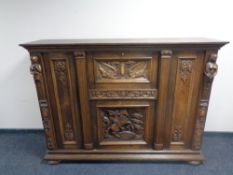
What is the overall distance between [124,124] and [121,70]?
1.57ft

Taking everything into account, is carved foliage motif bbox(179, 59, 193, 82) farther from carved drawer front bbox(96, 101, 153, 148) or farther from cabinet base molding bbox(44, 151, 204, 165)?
cabinet base molding bbox(44, 151, 204, 165)

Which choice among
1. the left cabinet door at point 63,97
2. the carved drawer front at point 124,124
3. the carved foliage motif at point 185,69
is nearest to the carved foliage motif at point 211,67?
the carved foliage motif at point 185,69

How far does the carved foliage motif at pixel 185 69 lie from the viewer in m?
1.32

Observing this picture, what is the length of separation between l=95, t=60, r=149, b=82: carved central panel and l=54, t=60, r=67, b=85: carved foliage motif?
0.81 feet

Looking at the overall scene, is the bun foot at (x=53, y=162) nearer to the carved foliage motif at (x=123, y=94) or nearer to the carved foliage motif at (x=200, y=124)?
the carved foliage motif at (x=123, y=94)

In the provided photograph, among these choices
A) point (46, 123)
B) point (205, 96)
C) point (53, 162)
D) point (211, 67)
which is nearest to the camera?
point (211, 67)

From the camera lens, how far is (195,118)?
1.47m

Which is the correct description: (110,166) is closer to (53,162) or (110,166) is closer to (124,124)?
(124,124)

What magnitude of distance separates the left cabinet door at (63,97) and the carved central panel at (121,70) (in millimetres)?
209

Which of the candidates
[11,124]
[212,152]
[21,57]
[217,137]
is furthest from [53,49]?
[217,137]

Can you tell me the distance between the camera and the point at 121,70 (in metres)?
1.37

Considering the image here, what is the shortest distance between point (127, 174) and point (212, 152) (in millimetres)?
884

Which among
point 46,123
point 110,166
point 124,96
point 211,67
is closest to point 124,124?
point 124,96

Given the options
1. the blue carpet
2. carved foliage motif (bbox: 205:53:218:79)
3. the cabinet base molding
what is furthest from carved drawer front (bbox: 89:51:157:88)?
the blue carpet
